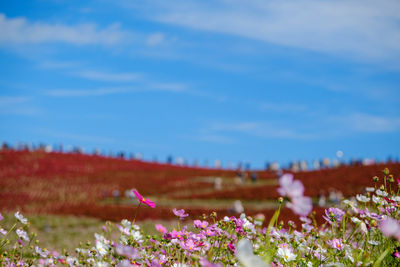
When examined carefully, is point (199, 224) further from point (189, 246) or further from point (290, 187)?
point (290, 187)

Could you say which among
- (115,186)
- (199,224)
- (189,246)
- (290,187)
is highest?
(115,186)

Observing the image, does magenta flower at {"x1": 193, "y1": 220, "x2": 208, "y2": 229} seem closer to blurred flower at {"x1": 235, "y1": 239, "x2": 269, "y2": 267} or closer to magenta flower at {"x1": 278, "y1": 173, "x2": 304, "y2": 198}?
magenta flower at {"x1": 278, "y1": 173, "x2": 304, "y2": 198}

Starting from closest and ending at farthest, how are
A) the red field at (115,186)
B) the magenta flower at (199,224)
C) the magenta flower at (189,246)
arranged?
the magenta flower at (189,246), the magenta flower at (199,224), the red field at (115,186)

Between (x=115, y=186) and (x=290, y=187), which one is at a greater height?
(x=115, y=186)

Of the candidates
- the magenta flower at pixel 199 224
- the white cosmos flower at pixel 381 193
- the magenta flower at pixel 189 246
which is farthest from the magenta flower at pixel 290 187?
the white cosmos flower at pixel 381 193

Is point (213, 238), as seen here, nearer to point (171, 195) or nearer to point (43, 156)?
point (171, 195)

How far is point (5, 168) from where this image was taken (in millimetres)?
32969

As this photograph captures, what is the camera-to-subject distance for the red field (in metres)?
19.1

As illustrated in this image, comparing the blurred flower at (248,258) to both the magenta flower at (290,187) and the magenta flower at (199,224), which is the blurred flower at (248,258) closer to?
the magenta flower at (290,187)

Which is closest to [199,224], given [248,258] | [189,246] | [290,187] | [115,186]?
[189,246]

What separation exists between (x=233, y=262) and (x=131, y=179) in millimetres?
30325

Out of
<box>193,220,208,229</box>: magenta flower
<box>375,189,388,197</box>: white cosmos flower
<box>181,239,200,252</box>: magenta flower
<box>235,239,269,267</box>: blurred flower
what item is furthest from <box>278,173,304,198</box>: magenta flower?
<box>375,189,388,197</box>: white cosmos flower

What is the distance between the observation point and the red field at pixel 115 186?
19062 millimetres

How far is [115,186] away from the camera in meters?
28.3
